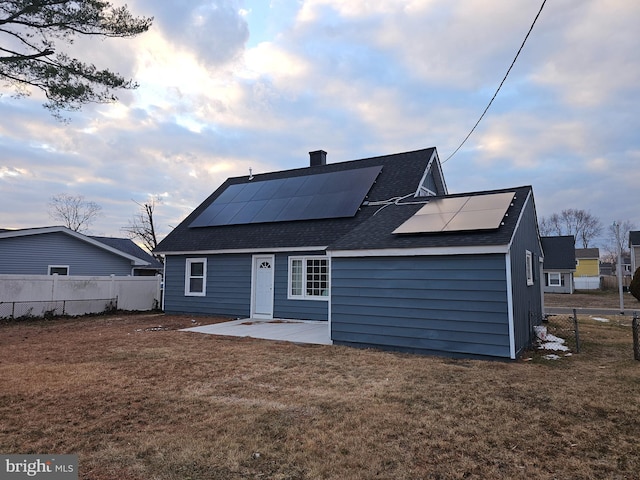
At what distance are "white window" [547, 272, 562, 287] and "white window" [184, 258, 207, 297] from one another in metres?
32.0

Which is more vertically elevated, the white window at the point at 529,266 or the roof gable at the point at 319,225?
the roof gable at the point at 319,225

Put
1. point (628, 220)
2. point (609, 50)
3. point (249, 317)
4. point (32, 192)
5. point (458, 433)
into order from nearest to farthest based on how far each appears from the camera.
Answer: point (458, 433)
point (609, 50)
point (249, 317)
point (32, 192)
point (628, 220)

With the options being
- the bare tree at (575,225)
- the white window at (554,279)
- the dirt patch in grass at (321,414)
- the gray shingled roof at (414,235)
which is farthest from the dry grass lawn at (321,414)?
the bare tree at (575,225)

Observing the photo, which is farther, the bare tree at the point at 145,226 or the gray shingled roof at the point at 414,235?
the bare tree at the point at 145,226

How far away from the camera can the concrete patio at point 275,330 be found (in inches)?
367

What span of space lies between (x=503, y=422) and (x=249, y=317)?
1008 cm

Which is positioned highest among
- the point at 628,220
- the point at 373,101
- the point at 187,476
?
the point at 628,220

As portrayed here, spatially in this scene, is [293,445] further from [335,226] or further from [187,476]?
[335,226]

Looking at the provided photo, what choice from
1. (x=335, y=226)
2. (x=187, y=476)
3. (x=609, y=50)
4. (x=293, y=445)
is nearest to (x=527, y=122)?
(x=609, y=50)

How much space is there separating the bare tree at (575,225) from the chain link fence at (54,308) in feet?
224

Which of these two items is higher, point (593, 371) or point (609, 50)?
point (609, 50)

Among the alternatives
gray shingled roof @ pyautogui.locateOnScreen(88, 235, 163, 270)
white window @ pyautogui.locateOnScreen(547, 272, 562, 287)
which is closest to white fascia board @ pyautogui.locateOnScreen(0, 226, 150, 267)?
gray shingled roof @ pyautogui.locateOnScreen(88, 235, 163, 270)

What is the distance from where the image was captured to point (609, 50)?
857 centimetres

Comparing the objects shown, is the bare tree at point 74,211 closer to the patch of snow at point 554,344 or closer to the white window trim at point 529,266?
the white window trim at point 529,266
